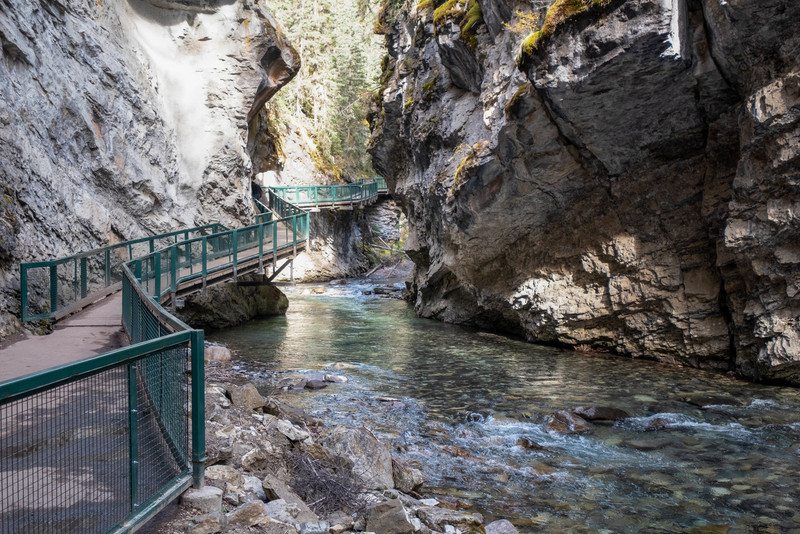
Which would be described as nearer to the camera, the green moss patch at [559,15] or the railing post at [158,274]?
the green moss patch at [559,15]

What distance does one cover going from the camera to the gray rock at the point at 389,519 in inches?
181

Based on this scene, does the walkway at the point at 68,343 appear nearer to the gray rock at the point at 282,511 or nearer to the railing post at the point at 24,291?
the railing post at the point at 24,291

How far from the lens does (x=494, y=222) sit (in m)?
14.9

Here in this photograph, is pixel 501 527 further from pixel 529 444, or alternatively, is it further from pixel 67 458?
pixel 67 458

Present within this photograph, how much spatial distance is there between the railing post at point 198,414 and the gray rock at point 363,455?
2.02 m

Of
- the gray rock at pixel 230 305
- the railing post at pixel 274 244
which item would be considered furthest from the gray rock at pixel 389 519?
the railing post at pixel 274 244

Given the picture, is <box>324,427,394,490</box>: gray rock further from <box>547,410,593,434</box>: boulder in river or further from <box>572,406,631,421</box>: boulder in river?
<box>572,406,631,421</box>: boulder in river

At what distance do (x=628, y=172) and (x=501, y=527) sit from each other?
9.19 metres

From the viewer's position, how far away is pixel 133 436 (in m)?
3.37

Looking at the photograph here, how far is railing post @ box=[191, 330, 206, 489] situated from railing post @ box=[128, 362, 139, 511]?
0.53 metres

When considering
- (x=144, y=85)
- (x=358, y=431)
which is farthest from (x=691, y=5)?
(x=144, y=85)

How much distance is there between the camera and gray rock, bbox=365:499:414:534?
4.60 meters

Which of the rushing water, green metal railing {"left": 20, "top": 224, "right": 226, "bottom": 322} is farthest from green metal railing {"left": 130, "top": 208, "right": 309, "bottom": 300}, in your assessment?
the rushing water

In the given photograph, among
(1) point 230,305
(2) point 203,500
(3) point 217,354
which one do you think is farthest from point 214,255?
(2) point 203,500
